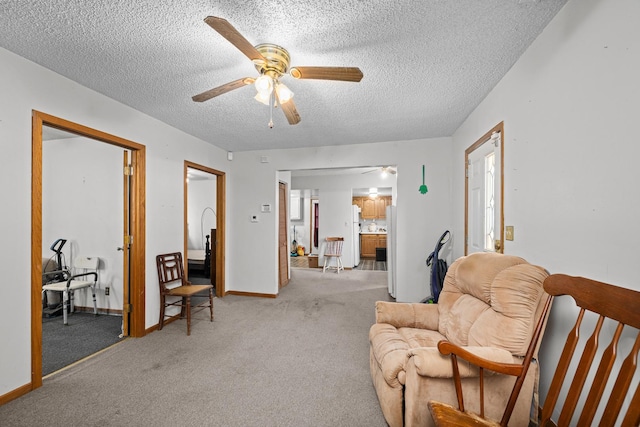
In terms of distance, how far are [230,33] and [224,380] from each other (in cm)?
238

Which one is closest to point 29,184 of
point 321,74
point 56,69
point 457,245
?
point 56,69

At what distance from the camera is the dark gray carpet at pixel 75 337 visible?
8.20 ft

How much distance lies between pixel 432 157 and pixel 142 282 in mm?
4013

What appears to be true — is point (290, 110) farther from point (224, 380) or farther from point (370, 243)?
point (370, 243)

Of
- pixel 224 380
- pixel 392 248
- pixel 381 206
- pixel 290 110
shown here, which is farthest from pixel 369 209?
pixel 224 380

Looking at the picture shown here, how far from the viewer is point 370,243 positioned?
28.1ft

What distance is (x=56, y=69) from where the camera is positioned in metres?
2.16

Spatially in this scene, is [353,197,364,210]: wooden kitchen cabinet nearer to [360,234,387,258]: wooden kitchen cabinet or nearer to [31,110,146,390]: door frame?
[360,234,387,258]: wooden kitchen cabinet

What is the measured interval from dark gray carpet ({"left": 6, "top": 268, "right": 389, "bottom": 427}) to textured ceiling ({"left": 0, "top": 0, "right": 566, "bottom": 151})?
8.00 feet

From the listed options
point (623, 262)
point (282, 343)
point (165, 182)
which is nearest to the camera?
point (623, 262)

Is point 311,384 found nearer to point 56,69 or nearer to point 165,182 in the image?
point 165,182

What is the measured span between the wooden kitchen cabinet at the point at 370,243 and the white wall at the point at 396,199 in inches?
177

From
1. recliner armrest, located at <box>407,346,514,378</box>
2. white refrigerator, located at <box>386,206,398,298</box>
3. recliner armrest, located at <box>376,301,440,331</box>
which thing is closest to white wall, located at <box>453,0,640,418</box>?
A: recliner armrest, located at <box>407,346,514,378</box>

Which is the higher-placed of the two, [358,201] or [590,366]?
[358,201]
